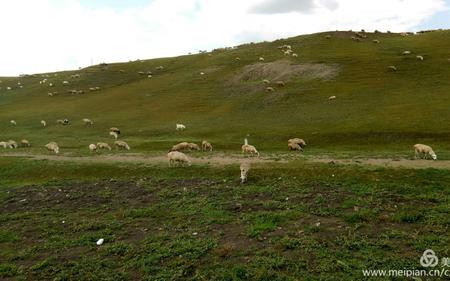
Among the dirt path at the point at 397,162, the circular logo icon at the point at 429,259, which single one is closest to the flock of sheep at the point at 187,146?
the dirt path at the point at 397,162

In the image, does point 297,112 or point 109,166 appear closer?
point 109,166

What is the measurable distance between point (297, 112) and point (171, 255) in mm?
41584

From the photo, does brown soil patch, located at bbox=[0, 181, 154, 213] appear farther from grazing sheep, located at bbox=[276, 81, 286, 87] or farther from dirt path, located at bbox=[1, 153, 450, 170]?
grazing sheep, located at bbox=[276, 81, 286, 87]

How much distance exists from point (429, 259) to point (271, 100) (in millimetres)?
49709

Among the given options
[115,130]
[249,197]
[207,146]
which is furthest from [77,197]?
[115,130]

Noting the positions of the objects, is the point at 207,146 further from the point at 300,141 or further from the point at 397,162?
the point at 397,162

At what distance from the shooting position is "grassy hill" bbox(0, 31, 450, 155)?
153 ft

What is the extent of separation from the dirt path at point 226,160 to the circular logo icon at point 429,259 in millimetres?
12709

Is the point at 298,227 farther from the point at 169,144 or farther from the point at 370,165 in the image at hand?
the point at 169,144

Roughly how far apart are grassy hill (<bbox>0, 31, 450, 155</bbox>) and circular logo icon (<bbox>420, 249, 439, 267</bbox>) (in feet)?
79.2

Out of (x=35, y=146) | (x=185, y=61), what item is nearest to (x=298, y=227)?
(x=35, y=146)

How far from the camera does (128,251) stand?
18.5m

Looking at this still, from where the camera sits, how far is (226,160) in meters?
34.4

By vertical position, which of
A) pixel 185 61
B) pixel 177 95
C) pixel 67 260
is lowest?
pixel 67 260
